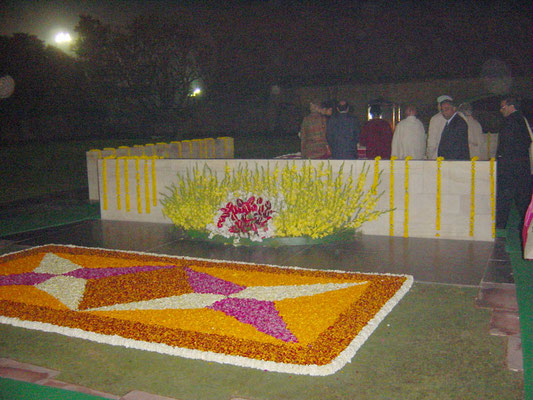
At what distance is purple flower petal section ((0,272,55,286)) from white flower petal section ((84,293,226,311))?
1573mm

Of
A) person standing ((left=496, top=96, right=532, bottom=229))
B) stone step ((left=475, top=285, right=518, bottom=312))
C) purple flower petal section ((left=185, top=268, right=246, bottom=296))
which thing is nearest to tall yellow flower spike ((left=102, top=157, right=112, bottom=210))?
purple flower petal section ((left=185, top=268, right=246, bottom=296))

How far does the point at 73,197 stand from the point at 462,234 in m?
10.5

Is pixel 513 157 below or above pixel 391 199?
above

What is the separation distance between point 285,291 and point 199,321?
4.05 feet

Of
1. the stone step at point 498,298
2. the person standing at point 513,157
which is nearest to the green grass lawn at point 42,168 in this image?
the person standing at point 513,157

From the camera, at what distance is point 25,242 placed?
9.58 metres

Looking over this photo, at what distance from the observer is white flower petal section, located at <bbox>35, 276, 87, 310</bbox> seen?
20.2ft

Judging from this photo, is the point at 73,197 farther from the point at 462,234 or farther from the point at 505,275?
the point at 505,275

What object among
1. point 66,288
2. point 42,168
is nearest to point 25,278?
point 66,288

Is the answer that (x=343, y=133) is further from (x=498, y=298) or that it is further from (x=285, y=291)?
(x=498, y=298)

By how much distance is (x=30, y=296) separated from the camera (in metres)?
6.38

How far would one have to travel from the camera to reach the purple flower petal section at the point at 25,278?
6.94m

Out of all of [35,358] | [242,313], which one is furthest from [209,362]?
[35,358]

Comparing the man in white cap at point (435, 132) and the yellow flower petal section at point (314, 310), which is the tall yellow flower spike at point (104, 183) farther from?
the yellow flower petal section at point (314, 310)
